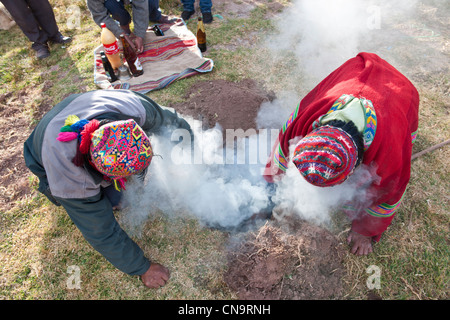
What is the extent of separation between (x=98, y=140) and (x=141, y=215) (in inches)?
53.8

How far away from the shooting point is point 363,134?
1.62 m

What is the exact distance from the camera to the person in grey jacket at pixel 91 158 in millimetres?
1674

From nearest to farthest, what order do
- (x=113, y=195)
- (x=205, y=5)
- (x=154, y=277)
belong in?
(x=154, y=277)
(x=113, y=195)
(x=205, y=5)

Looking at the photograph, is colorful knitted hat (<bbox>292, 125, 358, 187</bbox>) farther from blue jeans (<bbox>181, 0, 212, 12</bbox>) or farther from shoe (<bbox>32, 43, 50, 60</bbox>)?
shoe (<bbox>32, 43, 50, 60</bbox>)

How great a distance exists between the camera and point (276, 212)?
2.58 metres

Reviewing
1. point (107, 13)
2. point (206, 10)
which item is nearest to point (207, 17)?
point (206, 10)

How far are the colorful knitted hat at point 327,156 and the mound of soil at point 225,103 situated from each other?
5.82ft

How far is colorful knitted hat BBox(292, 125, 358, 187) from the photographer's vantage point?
1.48 m

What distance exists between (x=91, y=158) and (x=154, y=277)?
129 centimetres

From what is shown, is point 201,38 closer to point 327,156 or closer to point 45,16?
point 45,16

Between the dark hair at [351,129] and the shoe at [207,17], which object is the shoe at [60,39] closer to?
the shoe at [207,17]

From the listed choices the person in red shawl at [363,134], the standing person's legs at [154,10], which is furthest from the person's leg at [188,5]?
the person in red shawl at [363,134]

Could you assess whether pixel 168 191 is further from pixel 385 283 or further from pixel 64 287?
pixel 385 283
